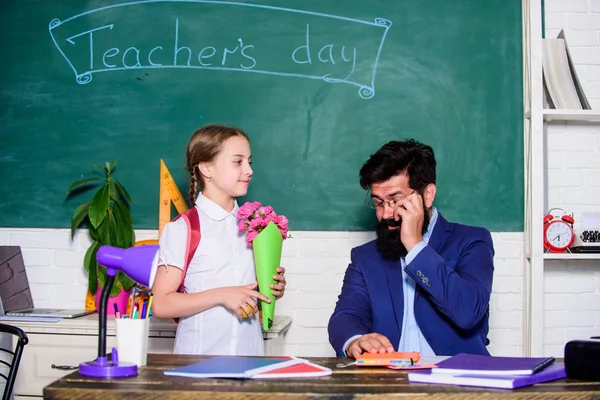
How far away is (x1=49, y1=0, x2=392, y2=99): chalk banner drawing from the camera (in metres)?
3.30

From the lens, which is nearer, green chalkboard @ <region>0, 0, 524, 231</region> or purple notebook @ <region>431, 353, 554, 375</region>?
purple notebook @ <region>431, 353, 554, 375</region>

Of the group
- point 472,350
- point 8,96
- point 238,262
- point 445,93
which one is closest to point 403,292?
point 472,350

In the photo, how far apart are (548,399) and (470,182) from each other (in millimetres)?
1919

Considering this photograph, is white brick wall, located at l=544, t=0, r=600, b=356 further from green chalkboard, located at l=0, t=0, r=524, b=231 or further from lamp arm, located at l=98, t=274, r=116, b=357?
lamp arm, located at l=98, t=274, r=116, b=357

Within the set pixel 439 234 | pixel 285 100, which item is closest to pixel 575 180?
pixel 439 234

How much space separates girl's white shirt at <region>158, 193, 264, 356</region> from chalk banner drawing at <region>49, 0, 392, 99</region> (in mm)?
1070

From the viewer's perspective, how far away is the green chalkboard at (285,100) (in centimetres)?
326

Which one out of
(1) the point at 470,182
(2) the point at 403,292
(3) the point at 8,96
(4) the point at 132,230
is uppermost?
(3) the point at 8,96

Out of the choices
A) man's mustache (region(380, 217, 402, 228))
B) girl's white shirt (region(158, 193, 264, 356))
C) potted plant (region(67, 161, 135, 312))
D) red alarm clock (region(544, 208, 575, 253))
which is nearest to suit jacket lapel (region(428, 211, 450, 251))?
man's mustache (region(380, 217, 402, 228))

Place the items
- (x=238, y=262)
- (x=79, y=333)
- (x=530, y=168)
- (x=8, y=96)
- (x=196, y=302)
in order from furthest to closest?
(x=8, y=96) → (x=530, y=168) → (x=79, y=333) → (x=238, y=262) → (x=196, y=302)

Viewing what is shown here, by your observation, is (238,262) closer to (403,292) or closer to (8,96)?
(403,292)

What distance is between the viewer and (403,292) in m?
2.40

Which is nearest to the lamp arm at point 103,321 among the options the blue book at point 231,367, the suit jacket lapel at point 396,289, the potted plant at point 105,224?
the blue book at point 231,367

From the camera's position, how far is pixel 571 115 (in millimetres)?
3131
